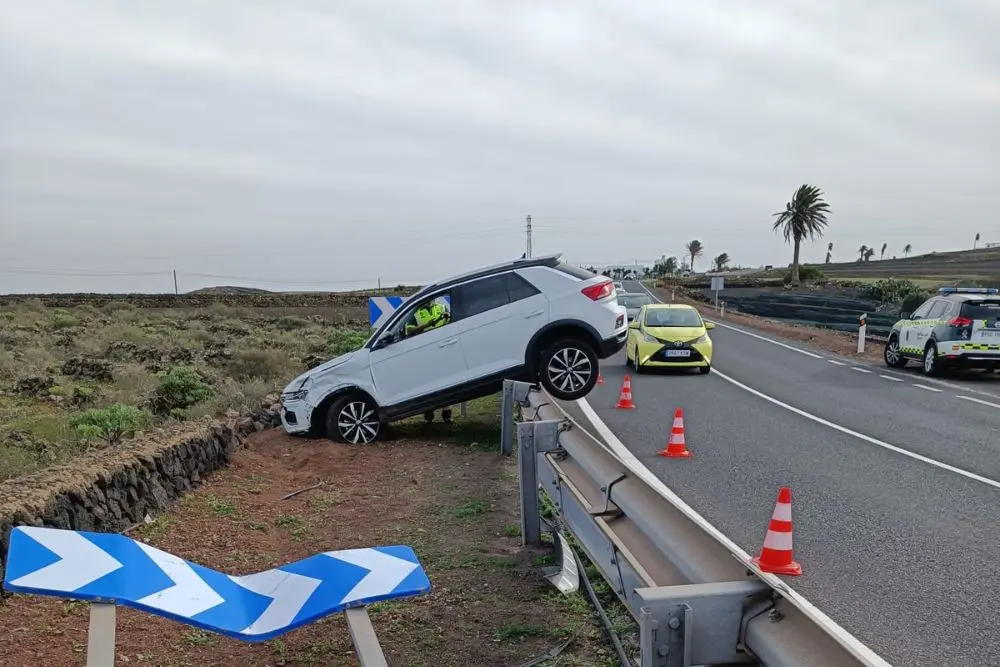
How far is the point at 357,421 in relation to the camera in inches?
384

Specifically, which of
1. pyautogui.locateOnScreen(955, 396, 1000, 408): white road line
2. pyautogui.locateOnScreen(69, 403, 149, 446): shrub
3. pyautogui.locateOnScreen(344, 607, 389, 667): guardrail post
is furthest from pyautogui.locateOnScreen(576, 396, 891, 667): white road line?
pyautogui.locateOnScreen(955, 396, 1000, 408): white road line

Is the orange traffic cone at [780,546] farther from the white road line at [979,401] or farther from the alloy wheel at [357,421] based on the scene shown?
the white road line at [979,401]

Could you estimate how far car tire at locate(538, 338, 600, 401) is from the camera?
951 cm

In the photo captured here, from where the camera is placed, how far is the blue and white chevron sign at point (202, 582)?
8.93ft

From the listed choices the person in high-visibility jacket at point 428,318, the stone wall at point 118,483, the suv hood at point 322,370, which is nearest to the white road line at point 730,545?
the person in high-visibility jacket at point 428,318

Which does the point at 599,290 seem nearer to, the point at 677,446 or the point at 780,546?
the point at 677,446

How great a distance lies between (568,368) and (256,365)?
1075cm

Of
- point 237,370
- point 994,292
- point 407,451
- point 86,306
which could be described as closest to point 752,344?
point 994,292

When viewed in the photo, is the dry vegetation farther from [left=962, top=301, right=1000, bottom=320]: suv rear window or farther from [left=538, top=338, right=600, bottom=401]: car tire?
[left=962, top=301, right=1000, bottom=320]: suv rear window

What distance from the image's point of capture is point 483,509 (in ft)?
21.9

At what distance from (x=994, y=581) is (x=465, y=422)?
7.14 metres

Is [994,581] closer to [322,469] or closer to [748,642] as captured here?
[748,642]

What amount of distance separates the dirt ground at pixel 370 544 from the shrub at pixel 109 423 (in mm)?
1454

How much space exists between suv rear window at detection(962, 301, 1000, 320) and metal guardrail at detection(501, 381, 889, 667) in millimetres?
15219
